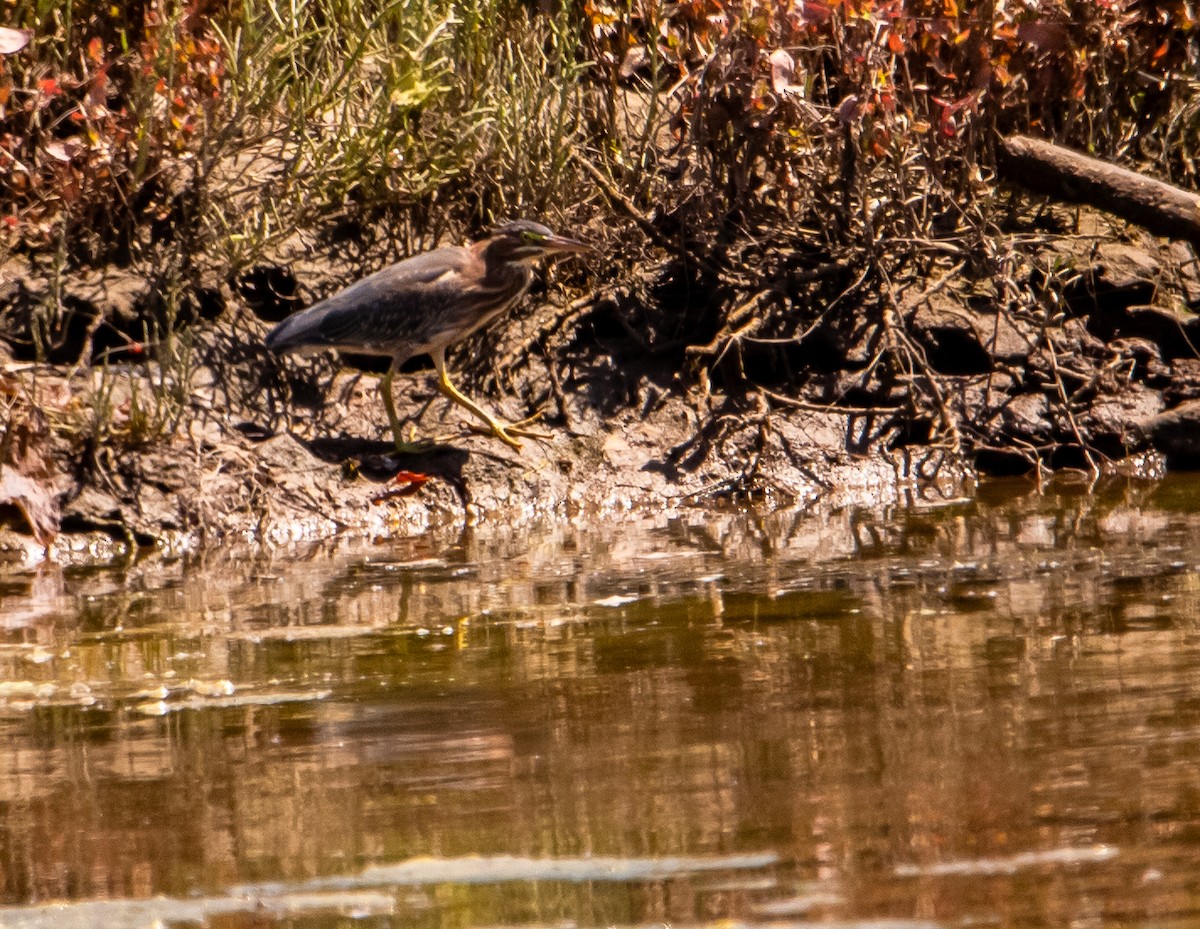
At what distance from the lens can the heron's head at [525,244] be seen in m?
7.73

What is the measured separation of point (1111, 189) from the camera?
696 cm

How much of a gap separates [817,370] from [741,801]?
206 inches

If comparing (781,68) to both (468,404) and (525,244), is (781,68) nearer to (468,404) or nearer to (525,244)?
(525,244)

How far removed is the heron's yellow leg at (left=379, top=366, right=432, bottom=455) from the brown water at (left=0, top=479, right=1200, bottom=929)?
4.46 feet

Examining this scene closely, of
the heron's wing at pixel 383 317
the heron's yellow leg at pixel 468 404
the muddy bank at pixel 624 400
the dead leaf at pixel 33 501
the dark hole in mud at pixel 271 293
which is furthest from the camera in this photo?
the dark hole in mud at pixel 271 293

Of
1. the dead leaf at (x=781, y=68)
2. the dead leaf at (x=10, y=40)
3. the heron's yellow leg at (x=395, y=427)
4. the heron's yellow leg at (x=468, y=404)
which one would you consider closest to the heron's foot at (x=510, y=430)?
the heron's yellow leg at (x=468, y=404)

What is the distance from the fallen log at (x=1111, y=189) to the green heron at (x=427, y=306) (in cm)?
185

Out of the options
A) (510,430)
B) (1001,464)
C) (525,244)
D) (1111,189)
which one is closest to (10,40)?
(525,244)

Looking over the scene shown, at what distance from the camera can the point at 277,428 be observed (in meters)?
7.78

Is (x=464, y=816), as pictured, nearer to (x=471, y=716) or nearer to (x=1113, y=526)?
(x=471, y=716)

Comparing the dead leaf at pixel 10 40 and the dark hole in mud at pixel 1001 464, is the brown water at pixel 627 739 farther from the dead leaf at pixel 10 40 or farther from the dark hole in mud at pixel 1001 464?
the dead leaf at pixel 10 40

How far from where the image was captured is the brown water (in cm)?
270

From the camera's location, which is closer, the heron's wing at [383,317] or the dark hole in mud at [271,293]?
the heron's wing at [383,317]

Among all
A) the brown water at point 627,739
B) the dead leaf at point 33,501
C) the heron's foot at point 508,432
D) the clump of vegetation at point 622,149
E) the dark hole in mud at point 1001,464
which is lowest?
the brown water at point 627,739
